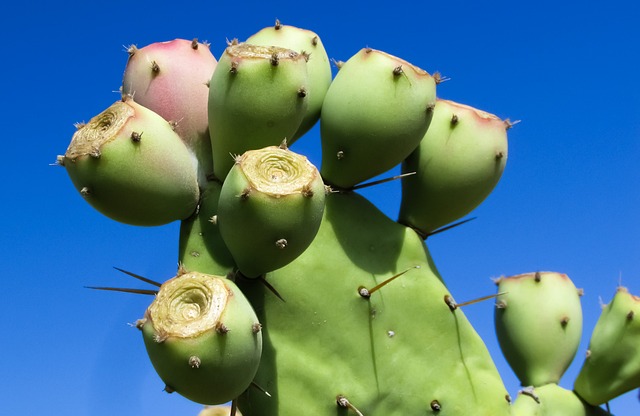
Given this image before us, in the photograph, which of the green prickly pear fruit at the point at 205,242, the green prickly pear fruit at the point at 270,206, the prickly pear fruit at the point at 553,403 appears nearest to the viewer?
the green prickly pear fruit at the point at 270,206

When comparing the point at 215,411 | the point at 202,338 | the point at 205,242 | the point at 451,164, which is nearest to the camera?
the point at 202,338

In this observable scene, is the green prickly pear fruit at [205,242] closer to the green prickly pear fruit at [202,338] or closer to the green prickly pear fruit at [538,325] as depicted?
the green prickly pear fruit at [202,338]

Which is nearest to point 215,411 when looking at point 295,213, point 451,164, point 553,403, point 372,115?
point 553,403

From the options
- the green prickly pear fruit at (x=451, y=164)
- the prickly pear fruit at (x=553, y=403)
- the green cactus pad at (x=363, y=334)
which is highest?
the green prickly pear fruit at (x=451, y=164)

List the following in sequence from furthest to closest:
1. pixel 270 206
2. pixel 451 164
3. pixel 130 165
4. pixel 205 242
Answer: pixel 451 164 < pixel 205 242 < pixel 130 165 < pixel 270 206

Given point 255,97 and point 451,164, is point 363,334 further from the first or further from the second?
point 255,97

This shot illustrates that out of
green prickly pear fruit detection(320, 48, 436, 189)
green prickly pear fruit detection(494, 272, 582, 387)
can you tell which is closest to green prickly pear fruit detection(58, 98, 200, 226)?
green prickly pear fruit detection(320, 48, 436, 189)

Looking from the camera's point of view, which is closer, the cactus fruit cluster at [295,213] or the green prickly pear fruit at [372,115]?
the cactus fruit cluster at [295,213]

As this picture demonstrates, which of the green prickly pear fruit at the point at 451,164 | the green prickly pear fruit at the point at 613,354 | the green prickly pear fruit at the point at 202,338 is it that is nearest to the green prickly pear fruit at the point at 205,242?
the green prickly pear fruit at the point at 202,338
